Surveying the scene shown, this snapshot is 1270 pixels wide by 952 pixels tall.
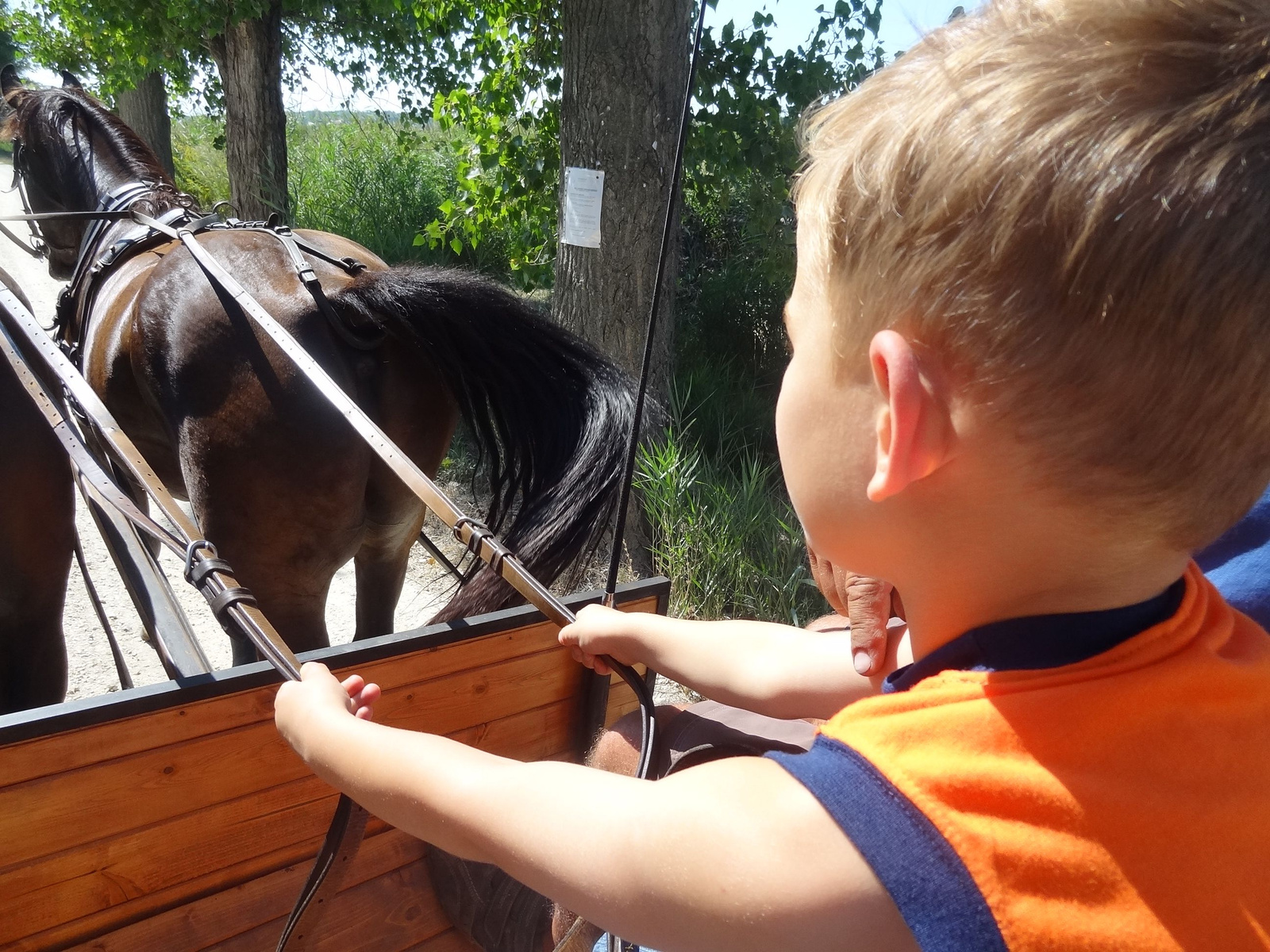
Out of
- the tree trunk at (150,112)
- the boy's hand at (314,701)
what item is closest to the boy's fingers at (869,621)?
the boy's hand at (314,701)

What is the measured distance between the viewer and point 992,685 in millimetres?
594

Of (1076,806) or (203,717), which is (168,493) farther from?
(1076,806)

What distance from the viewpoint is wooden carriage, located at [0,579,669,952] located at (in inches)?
48.8

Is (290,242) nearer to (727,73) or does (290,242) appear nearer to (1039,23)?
(1039,23)

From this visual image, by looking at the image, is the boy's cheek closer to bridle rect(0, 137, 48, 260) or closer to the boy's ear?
the boy's ear

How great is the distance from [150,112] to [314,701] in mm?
9361

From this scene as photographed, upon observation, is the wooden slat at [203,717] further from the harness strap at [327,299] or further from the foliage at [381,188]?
the foliage at [381,188]

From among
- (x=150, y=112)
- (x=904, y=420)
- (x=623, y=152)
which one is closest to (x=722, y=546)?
(x=623, y=152)

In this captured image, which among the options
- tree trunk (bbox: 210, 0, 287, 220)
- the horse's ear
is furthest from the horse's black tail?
tree trunk (bbox: 210, 0, 287, 220)

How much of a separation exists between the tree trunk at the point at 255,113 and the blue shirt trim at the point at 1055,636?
653 centimetres

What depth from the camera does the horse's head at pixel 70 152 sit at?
3.30 m

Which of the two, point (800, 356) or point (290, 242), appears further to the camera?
point (290, 242)

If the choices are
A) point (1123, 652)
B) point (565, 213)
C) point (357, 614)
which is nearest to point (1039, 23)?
point (1123, 652)

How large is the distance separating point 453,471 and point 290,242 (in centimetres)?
283
